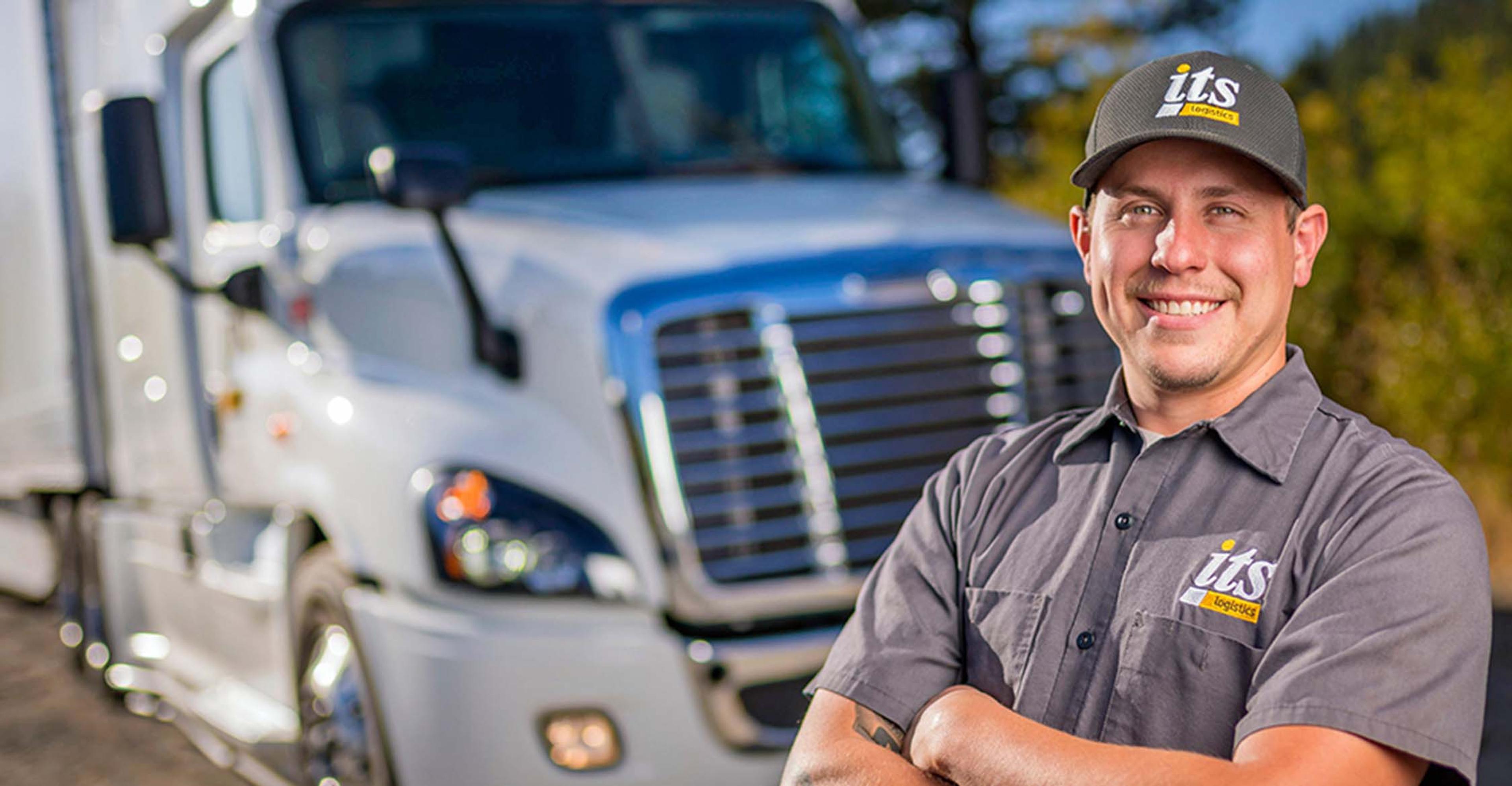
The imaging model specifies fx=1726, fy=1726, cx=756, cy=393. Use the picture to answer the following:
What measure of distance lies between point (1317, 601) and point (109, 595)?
6.20 metres

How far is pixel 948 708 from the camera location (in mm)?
2465

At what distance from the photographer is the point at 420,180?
16.1ft

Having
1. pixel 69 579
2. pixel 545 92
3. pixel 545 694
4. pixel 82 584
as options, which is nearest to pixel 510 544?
pixel 545 694

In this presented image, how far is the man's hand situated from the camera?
209 centimetres

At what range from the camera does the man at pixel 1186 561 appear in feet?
6.95

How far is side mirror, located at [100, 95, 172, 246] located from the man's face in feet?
13.6

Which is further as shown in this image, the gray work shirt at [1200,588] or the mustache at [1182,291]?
the mustache at [1182,291]

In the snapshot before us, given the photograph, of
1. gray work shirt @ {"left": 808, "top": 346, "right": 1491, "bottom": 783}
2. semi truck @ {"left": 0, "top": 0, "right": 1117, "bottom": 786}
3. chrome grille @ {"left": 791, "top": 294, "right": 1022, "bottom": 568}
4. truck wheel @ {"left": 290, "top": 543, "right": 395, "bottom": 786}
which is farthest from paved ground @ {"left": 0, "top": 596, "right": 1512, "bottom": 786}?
gray work shirt @ {"left": 808, "top": 346, "right": 1491, "bottom": 783}

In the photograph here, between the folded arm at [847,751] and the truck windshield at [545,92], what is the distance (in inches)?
133

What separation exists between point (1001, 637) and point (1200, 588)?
0.35 m

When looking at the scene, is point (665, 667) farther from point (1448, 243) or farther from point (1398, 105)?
point (1398, 105)

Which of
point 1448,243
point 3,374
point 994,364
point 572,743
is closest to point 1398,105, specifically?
point 1448,243

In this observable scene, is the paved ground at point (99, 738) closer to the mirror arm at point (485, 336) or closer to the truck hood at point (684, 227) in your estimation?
the mirror arm at point (485, 336)

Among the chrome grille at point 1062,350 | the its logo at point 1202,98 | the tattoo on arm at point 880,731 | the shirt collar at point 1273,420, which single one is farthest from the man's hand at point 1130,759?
the chrome grille at point 1062,350
